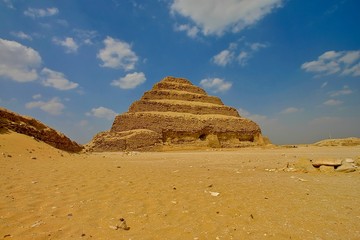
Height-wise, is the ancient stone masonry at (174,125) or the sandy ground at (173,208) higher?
the ancient stone masonry at (174,125)

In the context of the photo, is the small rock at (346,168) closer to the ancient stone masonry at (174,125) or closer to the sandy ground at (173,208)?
the sandy ground at (173,208)

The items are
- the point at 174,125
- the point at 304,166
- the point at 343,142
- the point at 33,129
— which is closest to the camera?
the point at 304,166

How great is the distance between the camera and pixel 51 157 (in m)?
11.1

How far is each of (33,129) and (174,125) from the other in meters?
23.1

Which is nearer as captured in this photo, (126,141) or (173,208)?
(173,208)

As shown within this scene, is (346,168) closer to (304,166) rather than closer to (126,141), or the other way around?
(304,166)

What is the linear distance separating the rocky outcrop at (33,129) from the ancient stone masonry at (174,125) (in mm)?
14132

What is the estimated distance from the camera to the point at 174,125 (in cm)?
3678

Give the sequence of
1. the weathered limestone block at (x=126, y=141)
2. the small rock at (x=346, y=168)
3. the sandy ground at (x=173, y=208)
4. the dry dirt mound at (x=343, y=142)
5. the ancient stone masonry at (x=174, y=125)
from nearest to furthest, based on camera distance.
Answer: the sandy ground at (x=173, y=208)
the small rock at (x=346, y=168)
the weathered limestone block at (x=126, y=141)
the ancient stone masonry at (x=174, y=125)
the dry dirt mound at (x=343, y=142)

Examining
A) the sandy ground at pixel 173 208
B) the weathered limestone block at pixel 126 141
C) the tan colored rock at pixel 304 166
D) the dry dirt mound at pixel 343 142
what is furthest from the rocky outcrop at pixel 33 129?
the dry dirt mound at pixel 343 142

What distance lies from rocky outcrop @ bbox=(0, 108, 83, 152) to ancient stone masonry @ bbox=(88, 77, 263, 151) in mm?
14132

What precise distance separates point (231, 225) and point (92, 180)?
154 inches

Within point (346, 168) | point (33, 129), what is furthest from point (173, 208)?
point (33, 129)

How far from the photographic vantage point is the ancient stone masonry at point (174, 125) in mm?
32844
